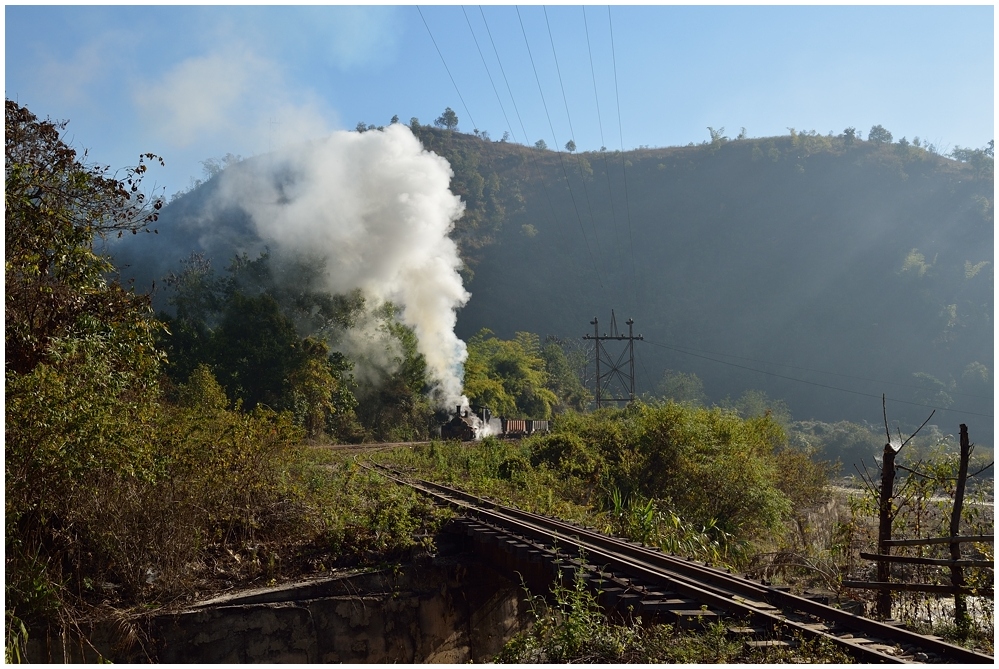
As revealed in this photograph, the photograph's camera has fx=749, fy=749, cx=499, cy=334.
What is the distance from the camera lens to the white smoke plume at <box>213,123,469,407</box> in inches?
1657

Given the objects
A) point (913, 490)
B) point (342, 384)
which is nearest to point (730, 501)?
point (913, 490)

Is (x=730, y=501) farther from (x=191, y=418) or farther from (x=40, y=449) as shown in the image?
(x=40, y=449)

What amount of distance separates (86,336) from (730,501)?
1416 centimetres

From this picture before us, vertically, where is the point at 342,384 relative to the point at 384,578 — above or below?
above

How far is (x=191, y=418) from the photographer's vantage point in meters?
12.7

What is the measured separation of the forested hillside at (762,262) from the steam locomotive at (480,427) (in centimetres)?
6546

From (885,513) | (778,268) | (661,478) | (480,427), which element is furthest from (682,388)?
(885,513)

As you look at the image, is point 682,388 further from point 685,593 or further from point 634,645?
point 634,645

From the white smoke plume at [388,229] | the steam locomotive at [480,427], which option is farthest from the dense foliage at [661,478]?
the white smoke plume at [388,229]

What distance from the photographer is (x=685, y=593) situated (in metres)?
7.75

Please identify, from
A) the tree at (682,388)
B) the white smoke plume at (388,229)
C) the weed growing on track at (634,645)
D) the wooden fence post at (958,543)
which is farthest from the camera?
the tree at (682,388)

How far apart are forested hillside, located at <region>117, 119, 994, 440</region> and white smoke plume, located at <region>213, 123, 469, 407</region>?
61.2 metres

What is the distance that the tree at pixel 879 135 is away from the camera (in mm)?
160875

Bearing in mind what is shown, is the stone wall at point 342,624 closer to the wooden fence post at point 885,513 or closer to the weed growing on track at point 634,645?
the weed growing on track at point 634,645
